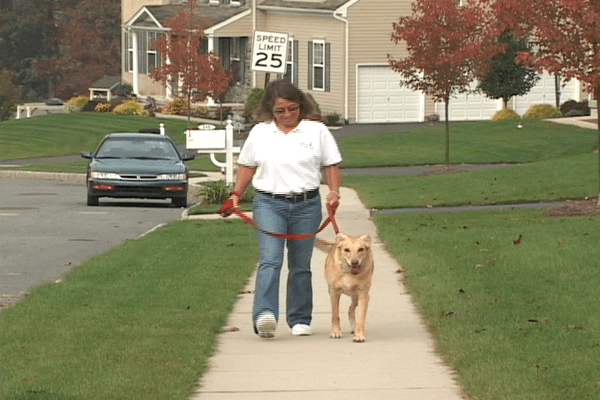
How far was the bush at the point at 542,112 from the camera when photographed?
163 ft

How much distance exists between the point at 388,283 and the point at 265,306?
10.9 ft

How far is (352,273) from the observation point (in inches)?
388

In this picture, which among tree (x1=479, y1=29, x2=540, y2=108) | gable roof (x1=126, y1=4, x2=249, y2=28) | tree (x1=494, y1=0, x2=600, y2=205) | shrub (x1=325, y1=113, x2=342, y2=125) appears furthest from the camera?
gable roof (x1=126, y1=4, x2=249, y2=28)

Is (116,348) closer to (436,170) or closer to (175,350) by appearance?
(175,350)

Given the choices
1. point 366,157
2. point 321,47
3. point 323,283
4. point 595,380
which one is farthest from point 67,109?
point 595,380

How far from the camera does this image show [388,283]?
43.4 feet

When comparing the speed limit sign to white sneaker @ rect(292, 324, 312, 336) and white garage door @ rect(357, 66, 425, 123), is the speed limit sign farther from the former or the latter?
white garage door @ rect(357, 66, 425, 123)

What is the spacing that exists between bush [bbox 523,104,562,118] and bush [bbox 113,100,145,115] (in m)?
17.8

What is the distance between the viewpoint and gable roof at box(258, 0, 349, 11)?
169 ft

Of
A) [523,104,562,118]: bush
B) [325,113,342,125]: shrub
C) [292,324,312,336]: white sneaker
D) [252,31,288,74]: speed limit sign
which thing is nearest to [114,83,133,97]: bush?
[325,113,342,125]: shrub

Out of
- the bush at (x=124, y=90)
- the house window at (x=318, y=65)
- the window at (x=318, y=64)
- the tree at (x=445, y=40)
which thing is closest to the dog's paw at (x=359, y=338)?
the tree at (x=445, y=40)

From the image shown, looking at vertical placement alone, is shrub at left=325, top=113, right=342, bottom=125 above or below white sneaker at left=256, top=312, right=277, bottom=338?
above

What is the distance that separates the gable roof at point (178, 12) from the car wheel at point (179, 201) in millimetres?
28662

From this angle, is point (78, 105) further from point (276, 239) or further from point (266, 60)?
point (276, 239)
